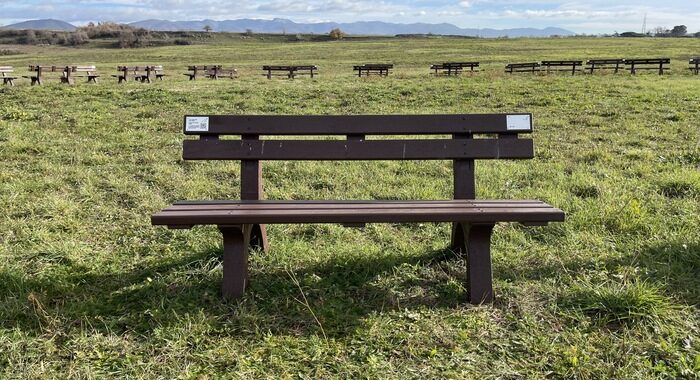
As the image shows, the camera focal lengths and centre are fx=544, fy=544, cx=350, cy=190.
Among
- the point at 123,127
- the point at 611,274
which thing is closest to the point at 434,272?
the point at 611,274

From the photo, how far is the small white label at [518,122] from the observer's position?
Result: 361cm

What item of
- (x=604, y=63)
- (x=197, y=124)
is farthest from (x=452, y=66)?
(x=197, y=124)

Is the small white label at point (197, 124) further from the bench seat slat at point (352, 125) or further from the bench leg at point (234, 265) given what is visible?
the bench leg at point (234, 265)

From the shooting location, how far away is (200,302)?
125 inches

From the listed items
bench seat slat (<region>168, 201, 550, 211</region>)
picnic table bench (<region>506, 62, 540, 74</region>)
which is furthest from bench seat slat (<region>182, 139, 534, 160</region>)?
picnic table bench (<region>506, 62, 540, 74</region>)

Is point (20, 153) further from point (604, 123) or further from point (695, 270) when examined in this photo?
point (604, 123)

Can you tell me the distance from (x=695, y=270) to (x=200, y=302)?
10.3 ft

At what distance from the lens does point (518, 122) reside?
11.8 ft

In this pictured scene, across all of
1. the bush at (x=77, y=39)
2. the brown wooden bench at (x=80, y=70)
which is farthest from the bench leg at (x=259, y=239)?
the bush at (x=77, y=39)

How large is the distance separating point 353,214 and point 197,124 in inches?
51.5

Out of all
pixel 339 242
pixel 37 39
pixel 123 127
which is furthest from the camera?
pixel 37 39

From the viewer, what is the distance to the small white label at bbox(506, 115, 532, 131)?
11.8ft

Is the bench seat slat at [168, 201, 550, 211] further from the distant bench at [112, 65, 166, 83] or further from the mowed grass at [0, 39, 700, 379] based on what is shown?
the distant bench at [112, 65, 166, 83]

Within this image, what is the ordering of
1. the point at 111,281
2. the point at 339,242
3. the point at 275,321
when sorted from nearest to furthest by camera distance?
1. the point at 275,321
2. the point at 111,281
3. the point at 339,242
